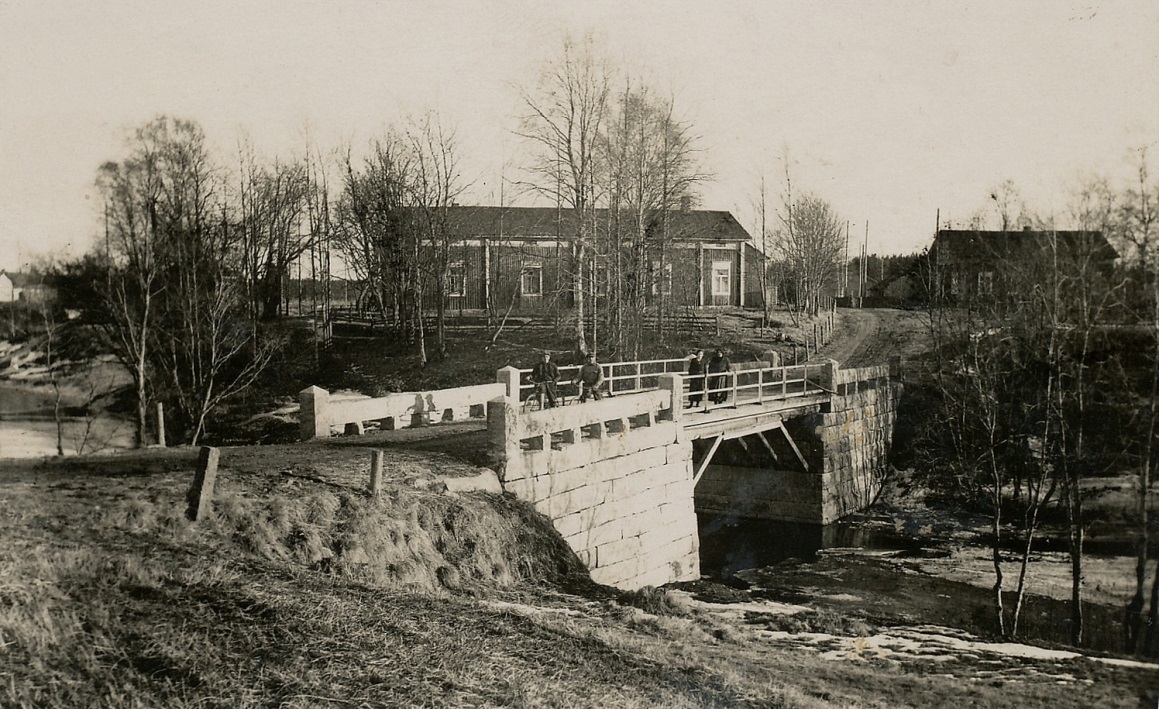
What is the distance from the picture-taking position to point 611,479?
46.3ft

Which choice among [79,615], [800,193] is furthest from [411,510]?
[800,193]

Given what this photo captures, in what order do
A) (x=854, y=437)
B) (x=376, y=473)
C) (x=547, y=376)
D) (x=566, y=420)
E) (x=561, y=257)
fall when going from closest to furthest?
(x=376, y=473)
(x=566, y=420)
(x=547, y=376)
(x=854, y=437)
(x=561, y=257)

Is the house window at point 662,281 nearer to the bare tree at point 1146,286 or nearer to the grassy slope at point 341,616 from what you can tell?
the bare tree at point 1146,286

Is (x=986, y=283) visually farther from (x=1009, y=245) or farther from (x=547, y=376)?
(x=547, y=376)

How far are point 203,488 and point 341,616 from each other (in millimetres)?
2634

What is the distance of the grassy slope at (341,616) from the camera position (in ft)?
17.3

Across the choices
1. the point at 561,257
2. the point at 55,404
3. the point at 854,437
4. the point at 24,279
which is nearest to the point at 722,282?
the point at 561,257

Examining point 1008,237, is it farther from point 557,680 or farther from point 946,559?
point 557,680

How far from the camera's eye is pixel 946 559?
19.9 metres

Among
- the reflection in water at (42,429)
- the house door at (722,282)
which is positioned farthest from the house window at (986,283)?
the house door at (722,282)

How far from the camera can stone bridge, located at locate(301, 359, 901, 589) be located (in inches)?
498

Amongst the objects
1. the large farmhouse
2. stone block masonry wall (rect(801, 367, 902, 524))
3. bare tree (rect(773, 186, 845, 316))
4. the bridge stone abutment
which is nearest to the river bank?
the large farmhouse

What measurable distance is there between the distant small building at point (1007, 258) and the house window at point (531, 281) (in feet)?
55.6

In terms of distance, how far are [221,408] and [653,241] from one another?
17.9 metres
